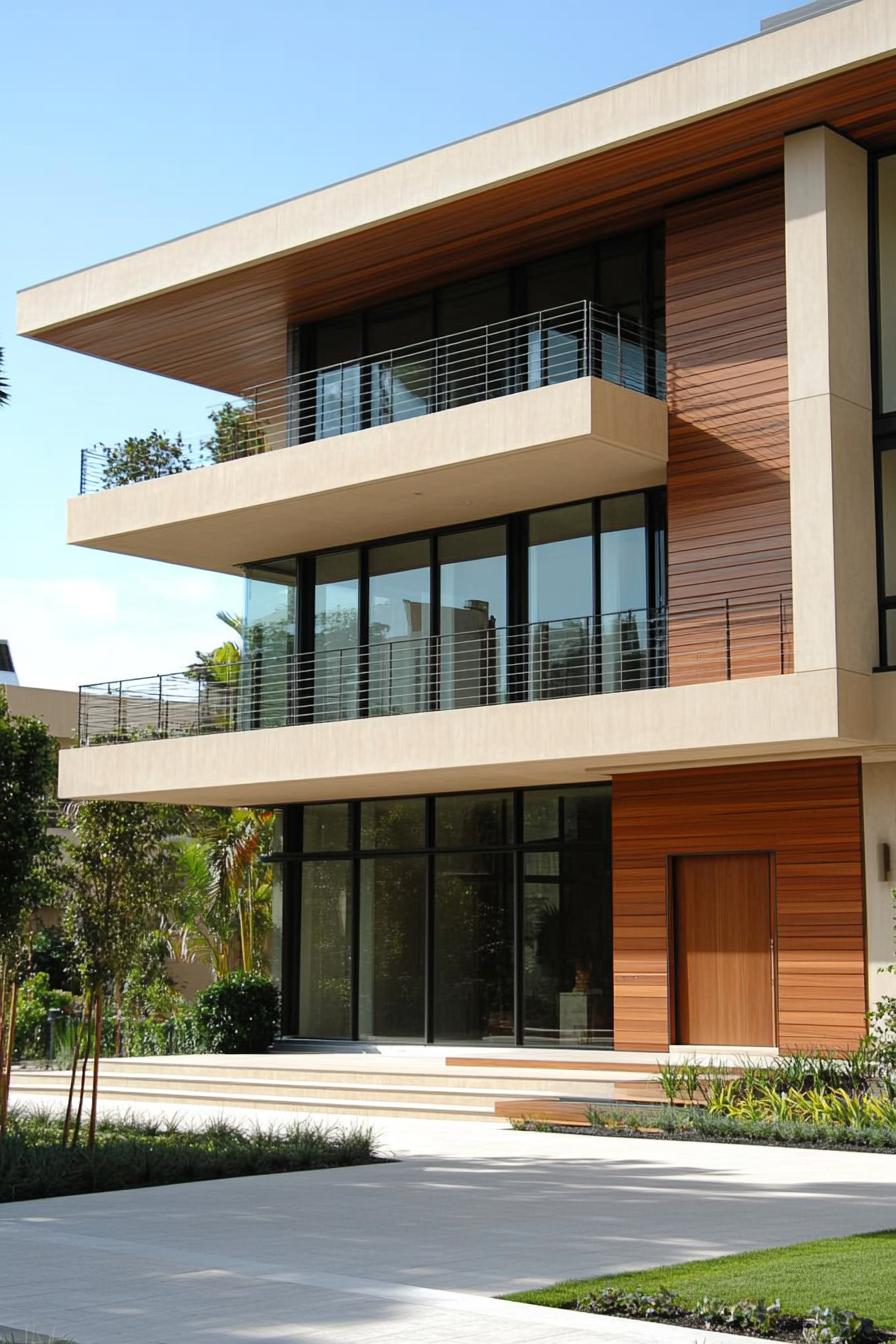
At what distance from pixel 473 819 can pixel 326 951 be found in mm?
3224

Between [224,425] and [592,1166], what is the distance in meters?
26.5

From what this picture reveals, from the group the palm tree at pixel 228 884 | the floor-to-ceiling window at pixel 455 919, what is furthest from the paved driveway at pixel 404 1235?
the palm tree at pixel 228 884

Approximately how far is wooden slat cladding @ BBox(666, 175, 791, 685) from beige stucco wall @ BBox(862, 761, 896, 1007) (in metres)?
1.62

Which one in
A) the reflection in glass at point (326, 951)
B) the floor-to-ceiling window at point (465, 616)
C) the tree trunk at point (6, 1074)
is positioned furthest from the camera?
the reflection in glass at point (326, 951)

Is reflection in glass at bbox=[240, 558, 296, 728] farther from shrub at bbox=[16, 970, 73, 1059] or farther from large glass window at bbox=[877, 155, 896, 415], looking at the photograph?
large glass window at bbox=[877, 155, 896, 415]

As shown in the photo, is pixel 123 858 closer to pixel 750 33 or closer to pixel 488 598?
pixel 488 598

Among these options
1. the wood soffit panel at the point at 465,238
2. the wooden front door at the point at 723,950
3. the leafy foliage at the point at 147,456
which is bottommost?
the wooden front door at the point at 723,950

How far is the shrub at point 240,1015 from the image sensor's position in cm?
2280

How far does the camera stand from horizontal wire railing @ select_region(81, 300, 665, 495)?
2050cm

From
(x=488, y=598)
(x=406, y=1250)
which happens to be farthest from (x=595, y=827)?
(x=406, y=1250)

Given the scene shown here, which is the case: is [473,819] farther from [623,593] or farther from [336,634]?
[623,593]

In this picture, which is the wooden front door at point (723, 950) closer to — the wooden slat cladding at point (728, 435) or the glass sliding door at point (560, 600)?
the wooden slat cladding at point (728, 435)

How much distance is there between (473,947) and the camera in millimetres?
21703

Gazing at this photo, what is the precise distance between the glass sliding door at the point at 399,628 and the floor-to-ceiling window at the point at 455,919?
59.4 inches
